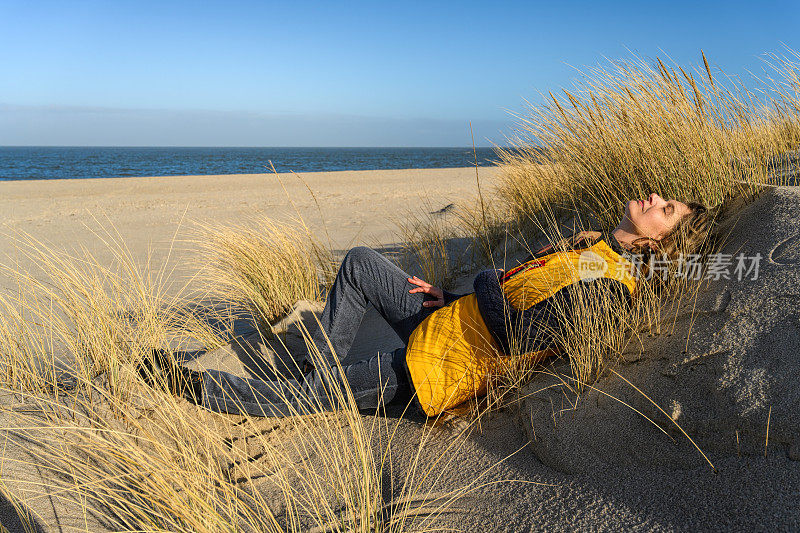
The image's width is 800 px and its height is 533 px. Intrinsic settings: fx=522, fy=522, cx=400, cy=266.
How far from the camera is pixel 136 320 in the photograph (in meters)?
2.35

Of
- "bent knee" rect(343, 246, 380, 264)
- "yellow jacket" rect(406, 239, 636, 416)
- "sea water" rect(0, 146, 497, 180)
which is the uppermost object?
"sea water" rect(0, 146, 497, 180)

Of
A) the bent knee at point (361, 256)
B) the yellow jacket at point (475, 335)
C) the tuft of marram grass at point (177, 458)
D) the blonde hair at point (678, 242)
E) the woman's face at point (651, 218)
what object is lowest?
the tuft of marram grass at point (177, 458)

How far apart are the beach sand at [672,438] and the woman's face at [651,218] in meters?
0.28

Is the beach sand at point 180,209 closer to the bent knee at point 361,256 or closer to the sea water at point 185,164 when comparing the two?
the sea water at point 185,164

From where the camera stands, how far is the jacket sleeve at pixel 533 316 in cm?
186

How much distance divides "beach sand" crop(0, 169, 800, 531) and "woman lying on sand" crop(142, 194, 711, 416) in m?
0.16

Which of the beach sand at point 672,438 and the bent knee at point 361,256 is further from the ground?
the bent knee at point 361,256

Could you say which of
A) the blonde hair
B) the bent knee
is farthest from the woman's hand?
the blonde hair

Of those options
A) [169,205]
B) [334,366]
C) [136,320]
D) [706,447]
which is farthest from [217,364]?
[169,205]

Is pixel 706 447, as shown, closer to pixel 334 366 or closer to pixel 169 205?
pixel 334 366

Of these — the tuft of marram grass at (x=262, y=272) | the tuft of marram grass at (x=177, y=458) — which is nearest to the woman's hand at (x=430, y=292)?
the tuft of marram grass at (x=177, y=458)

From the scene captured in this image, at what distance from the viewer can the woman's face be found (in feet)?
7.18

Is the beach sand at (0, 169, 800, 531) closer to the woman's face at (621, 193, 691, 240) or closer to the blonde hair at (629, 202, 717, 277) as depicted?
the blonde hair at (629, 202, 717, 277)

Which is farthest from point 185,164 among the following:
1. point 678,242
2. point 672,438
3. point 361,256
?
point 672,438
